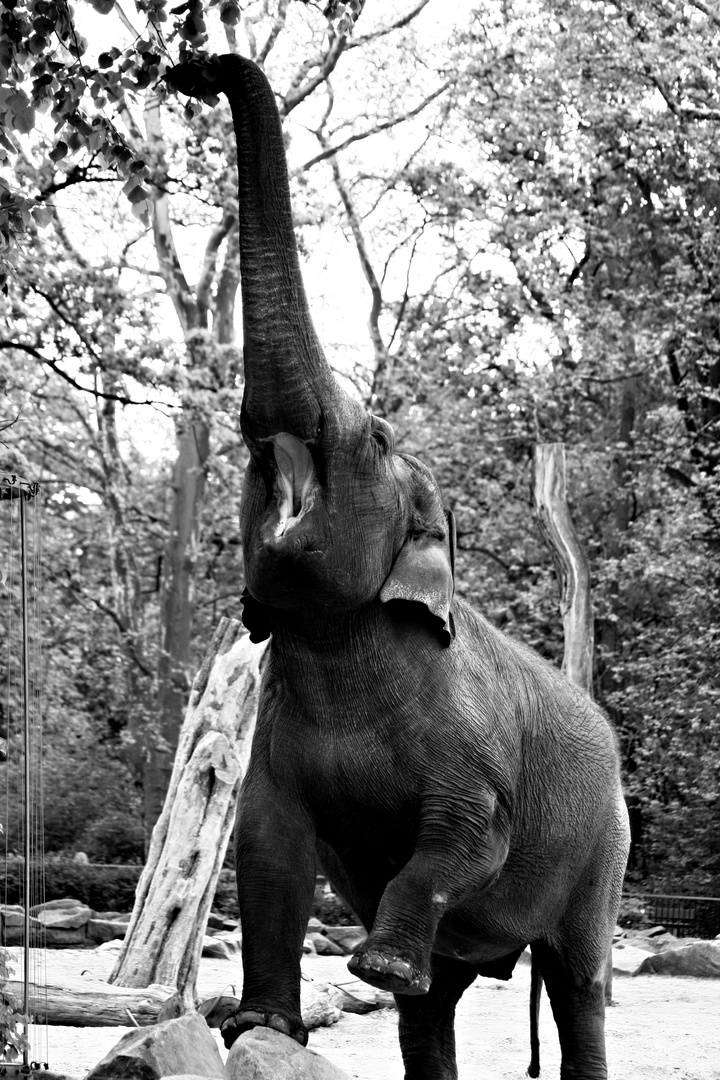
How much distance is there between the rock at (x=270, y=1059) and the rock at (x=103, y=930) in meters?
11.3

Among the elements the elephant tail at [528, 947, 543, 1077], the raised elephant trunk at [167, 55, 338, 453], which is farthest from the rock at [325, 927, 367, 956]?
the raised elephant trunk at [167, 55, 338, 453]

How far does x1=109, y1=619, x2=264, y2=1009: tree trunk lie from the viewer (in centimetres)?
953

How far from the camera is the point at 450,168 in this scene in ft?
72.6

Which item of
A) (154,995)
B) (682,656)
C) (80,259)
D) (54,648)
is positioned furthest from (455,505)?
(154,995)

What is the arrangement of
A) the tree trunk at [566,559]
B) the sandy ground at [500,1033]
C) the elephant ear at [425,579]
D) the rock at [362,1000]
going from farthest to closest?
1. the tree trunk at [566,559]
2. the rock at [362,1000]
3. the sandy ground at [500,1033]
4. the elephant ear at [425,579]

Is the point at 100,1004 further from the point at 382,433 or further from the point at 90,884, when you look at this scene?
the point at 90,884

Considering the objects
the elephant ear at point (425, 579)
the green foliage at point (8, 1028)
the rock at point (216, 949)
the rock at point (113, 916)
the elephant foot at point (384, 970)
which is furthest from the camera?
the rock at point (113, 916)

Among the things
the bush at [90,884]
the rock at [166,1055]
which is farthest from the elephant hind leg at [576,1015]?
the bush at [90,884]

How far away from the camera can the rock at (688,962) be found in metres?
13.6

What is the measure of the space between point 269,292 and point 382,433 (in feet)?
1.52

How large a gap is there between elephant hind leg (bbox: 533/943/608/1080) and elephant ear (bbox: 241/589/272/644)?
4.19 feet

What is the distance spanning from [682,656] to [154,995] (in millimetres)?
13236

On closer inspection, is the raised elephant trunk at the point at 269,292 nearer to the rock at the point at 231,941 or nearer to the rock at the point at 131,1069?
the rock at the point at 131,1069

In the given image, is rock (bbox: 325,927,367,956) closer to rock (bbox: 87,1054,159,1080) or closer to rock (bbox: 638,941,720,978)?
rock (bbox: 638,941,720,978)
